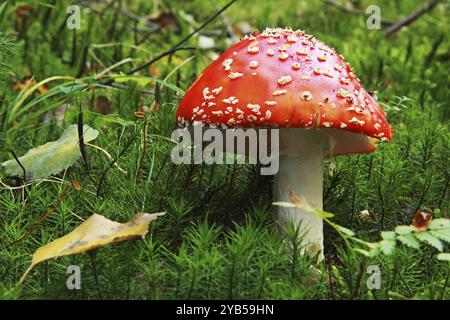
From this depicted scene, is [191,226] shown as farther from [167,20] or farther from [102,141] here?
[167,20]

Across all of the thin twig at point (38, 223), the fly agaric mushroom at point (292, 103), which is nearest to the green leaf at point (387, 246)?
the fly agaric mushroom at point (292, 103)

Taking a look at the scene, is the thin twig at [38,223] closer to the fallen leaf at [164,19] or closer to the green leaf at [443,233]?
the green leaf at [443,233]

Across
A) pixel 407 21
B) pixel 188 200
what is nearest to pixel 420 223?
pixel 188 200

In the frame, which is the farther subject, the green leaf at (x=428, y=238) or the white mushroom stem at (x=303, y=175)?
the white mushroom stem at (x=303, y=175)

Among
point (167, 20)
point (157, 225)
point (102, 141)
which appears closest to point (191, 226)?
point (157, 225)

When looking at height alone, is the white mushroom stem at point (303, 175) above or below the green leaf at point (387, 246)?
above

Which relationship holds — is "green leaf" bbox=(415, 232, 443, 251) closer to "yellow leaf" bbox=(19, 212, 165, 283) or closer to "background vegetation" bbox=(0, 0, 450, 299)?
"background vegetation" bbox=(0, 0, 450, 299)

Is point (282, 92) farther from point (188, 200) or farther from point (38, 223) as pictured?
point (38, 223)

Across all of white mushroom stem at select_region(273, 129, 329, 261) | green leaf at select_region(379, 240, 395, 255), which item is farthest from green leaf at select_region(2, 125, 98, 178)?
green leaf at select_region(379, 240, 395, 255)
